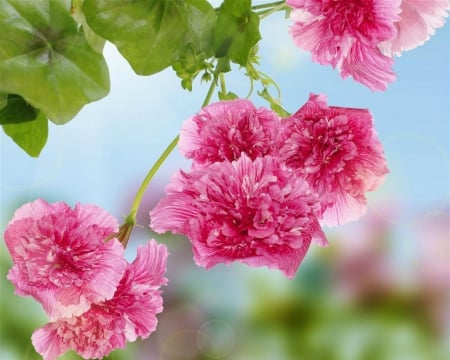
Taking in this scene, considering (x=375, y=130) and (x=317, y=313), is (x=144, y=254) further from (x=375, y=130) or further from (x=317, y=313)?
(x=317, y=313)

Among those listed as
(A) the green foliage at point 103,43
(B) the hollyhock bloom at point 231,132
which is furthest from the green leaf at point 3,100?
(B) the hollyhock bloom at point 231,132

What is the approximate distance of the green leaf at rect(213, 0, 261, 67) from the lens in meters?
0.37

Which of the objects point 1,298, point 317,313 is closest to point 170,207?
point 1,298

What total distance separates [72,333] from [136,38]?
0.15 m

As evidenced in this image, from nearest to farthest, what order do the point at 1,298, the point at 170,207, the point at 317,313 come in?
the point at 170,207 → the point at 1,298 → the point at 317,313

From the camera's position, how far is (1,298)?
4.23 ft

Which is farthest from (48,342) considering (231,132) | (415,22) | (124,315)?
(415,22)

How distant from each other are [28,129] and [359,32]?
0.64ft

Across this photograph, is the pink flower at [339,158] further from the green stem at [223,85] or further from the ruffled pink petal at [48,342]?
the ruffled pink petal at [48,342]

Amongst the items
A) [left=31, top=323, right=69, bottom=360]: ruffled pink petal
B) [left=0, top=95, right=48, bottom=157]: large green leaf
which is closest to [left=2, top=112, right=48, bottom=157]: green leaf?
[left=0, top=95, right=48, bottom=157]: large green leaf

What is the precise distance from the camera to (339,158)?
0.37 metres

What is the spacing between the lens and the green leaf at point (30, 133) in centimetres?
44

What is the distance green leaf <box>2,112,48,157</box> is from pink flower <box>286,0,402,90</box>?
0.51 feet

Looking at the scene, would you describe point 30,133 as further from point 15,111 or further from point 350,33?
point 350,33
